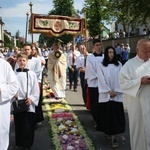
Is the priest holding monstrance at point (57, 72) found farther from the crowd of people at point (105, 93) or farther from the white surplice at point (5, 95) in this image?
the white surplice at point (5, 95)

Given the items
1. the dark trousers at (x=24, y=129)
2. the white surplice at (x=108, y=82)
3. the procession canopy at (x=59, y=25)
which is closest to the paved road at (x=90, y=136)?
the dark trousers at (x=24, y=129)

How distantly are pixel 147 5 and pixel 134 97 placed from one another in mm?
8182

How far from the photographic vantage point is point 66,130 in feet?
21.5

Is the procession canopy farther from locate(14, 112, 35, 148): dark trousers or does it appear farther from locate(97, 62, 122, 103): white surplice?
locate(14, 112, 35, 148): dark trousers

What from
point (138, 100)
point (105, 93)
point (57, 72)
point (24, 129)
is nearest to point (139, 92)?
point (138, 100)

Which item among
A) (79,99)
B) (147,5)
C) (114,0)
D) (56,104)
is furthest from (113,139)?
(114,0)

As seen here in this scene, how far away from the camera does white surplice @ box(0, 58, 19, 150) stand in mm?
4379

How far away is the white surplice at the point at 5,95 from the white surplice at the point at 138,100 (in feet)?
5.55

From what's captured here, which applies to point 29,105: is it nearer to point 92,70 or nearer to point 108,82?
point 108,82

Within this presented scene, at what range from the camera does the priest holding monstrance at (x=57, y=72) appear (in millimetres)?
10398

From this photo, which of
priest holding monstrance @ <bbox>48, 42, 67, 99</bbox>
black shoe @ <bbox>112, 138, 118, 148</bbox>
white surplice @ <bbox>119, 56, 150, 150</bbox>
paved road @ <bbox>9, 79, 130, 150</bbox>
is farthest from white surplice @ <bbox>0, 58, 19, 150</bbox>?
priest holding monstrance @ <bbox>48, 42, 67, 99</bbox>

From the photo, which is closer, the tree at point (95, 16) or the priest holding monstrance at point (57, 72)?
the priest holding monstrance at point (57, 72)

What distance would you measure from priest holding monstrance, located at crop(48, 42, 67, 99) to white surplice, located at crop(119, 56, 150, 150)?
5.68 metres

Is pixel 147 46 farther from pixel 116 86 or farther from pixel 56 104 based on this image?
pixel 56 104
